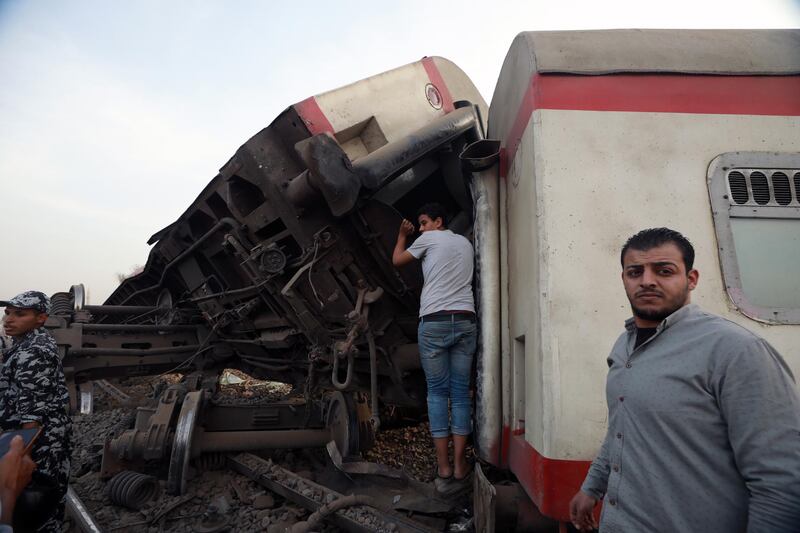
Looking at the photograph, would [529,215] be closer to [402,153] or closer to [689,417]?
[402,153]

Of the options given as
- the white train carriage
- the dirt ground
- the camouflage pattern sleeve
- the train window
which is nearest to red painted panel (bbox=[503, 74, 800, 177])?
the white train carriage

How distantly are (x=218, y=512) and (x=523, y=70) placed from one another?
3585mm

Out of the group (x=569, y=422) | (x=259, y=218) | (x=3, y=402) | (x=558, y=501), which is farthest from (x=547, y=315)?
(x=3, y=402)

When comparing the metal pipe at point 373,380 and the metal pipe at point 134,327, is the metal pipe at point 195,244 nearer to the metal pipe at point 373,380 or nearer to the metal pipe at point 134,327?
the metal pipe at point 134,327

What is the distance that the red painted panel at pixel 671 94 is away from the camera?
2.07 m

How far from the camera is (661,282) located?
50.2 inches

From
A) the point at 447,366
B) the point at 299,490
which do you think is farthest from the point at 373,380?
the point at 299,490

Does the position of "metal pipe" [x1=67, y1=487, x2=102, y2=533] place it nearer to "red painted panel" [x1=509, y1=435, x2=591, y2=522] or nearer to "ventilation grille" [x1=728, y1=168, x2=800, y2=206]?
"red painted panel" [x1=509, y1=435, x2=591, y2=522]

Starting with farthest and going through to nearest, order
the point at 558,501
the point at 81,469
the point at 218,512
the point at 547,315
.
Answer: the point at 81,469
the point at 218,512
the point at 547,315
the point at 558,501

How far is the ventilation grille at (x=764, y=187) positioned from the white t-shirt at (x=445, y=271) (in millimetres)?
1407

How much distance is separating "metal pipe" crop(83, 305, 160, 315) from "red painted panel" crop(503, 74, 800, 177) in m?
6.08

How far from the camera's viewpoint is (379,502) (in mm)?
2912

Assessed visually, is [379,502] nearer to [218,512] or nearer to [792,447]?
[218,512]

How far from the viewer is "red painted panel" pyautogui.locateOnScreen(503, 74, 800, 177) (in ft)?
6.80
